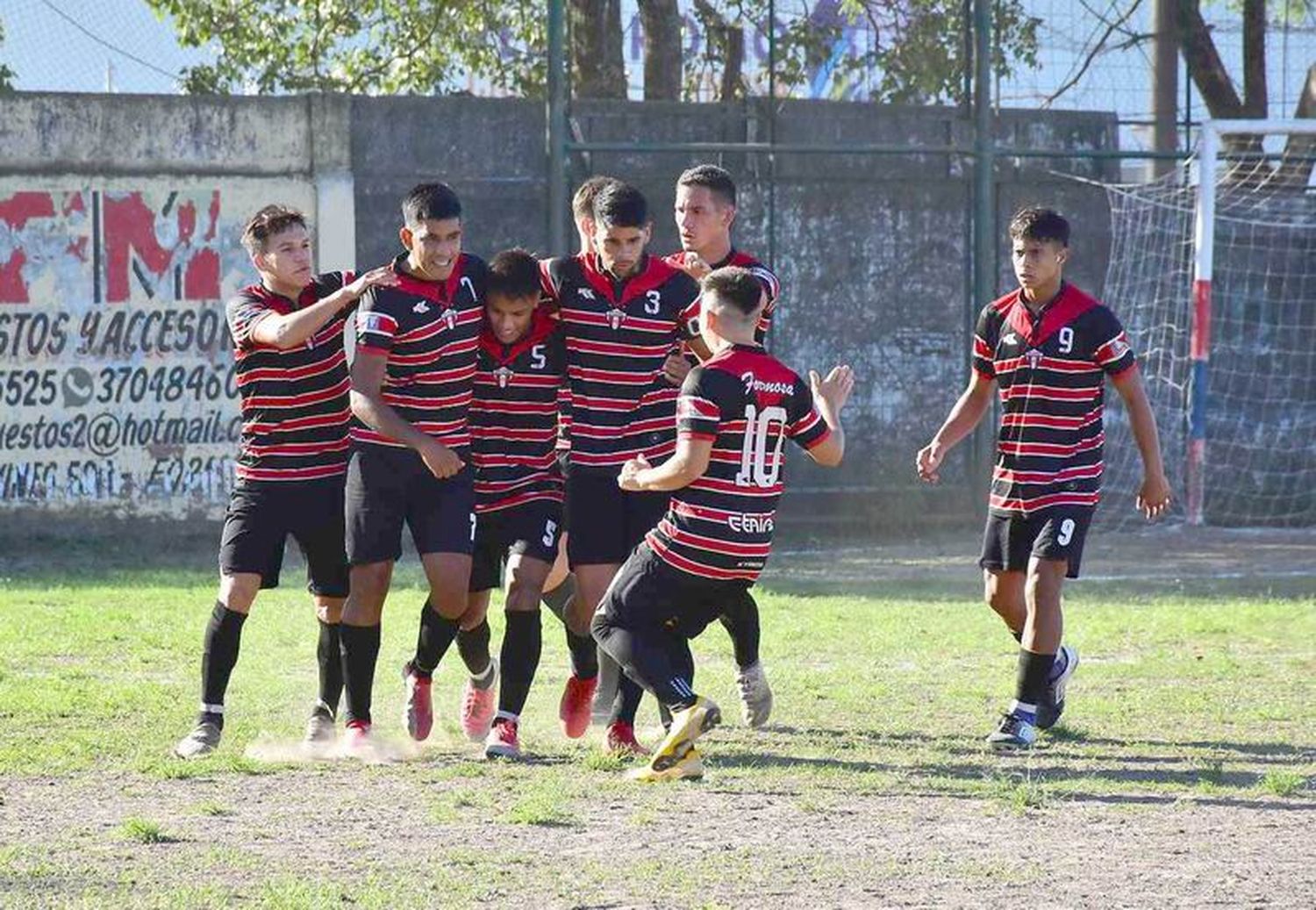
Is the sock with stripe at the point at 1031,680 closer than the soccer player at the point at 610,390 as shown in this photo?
No

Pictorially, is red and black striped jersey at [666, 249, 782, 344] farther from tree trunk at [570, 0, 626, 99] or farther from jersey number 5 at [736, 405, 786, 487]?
tree trunk at [570, 0, 626, 99]

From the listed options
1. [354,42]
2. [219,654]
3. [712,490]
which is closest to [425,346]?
[712,490]

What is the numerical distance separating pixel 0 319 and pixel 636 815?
10115 millimetres

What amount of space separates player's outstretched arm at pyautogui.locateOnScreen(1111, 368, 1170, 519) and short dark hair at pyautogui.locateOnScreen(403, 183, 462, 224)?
2.59 meters

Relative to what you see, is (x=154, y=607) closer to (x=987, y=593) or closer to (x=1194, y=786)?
(x=987, y=593)

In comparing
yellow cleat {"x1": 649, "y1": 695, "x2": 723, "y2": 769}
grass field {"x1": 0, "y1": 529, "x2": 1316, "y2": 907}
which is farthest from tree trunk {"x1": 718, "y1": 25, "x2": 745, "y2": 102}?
yellow cleat {"x1": 649, "y1": 695, "x2": 723, "y2": 769}

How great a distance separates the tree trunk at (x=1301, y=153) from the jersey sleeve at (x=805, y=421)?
11133 millimetres

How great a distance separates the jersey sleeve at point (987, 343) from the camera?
8586 mm

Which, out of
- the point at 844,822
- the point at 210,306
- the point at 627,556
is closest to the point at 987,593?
the point at 627,556

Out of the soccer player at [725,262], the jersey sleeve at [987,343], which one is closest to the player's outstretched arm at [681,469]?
the soccer player at [725,262]

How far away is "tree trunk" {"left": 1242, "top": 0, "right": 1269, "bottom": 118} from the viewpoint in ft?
60.3

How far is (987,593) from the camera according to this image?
8.66m

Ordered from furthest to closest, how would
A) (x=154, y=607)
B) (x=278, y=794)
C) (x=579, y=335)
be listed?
(x=154, y=607)
(x=579, y=335)
(x=278, y=794)

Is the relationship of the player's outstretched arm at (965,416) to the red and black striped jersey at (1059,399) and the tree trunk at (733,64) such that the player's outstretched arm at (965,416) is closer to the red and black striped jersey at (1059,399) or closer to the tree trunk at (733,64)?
the red and black striped jersey at (1059,399)
